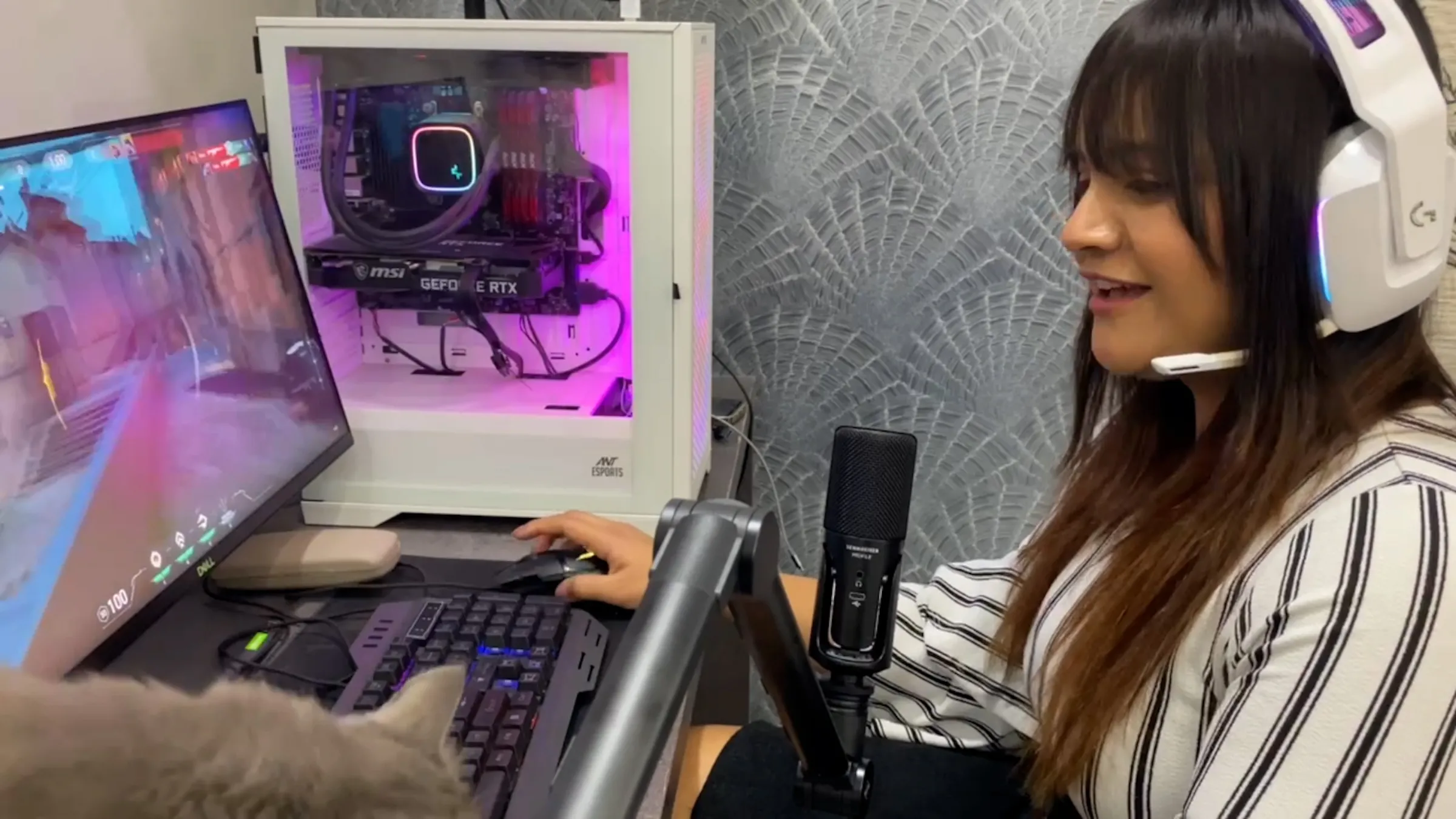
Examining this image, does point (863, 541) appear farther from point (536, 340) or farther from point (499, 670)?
point (536, 340)

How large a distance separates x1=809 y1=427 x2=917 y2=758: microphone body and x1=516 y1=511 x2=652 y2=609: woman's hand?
0.22m

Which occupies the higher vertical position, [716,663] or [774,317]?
[774,317]

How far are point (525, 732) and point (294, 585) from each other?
1.30ft

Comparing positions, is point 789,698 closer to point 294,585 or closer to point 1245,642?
point 1245,642

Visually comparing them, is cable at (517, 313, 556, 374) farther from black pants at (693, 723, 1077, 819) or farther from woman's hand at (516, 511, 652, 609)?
black pants at (693, 723, 1077, 819)

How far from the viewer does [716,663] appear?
1.35m

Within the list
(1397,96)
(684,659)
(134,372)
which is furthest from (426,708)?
(1397,96)

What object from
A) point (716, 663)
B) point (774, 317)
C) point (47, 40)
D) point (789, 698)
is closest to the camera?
point (789, 698)

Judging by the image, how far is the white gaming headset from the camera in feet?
2.49

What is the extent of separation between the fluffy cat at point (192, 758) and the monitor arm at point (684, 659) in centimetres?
6

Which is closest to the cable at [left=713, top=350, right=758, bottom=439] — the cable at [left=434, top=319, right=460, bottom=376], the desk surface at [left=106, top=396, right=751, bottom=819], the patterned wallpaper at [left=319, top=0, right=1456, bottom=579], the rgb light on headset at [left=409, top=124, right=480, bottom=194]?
the patterned wallpaper at [left=319, top=0, right=1456, bottom=579]

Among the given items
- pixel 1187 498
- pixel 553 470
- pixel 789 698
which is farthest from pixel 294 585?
pixel 1187 498

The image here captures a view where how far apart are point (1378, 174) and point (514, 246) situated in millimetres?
872

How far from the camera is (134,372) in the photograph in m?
0.86
